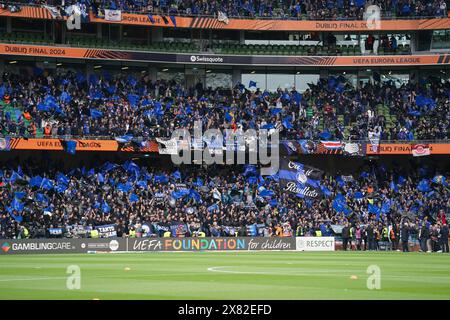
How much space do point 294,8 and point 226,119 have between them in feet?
44.7

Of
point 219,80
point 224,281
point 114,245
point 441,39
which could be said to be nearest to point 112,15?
point 219,80

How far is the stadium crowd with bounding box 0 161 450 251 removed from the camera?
52406mm

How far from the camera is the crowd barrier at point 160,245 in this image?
1868 inches

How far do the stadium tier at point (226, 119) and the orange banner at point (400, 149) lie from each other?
15cm

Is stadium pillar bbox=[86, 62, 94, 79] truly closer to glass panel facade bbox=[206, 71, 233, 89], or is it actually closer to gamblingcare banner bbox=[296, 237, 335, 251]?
glass panel facade bbox=[206, 71, 233, 89]

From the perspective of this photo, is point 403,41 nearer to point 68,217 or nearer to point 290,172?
point 290,172

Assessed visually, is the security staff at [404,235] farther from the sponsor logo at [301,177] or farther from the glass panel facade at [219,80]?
the glass panel facade at [219,80]

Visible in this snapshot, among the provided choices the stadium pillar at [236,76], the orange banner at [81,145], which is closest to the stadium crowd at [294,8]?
the stadium pillar at [236,76]

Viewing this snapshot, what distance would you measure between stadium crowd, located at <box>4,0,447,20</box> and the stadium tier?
5.4 inches

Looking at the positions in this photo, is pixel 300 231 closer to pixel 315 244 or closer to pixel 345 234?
pixel 315 244

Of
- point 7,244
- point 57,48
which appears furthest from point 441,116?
point 7,244

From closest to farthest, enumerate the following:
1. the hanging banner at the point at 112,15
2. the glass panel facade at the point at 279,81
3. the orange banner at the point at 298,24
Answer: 1. the hanging banner at the point at 112,15
2. the orange banner at the point at 298,24
3. the glass panel facade at the point at 279,81

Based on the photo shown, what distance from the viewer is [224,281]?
25.1 metres
